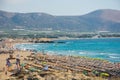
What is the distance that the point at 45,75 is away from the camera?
2056cm

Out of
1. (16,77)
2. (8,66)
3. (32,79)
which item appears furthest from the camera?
(8,66)

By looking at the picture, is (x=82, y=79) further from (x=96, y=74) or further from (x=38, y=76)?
(x=96, y=74)

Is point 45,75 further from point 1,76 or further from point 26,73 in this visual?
point 1,76

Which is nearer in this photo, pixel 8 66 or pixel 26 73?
pixel 26 73

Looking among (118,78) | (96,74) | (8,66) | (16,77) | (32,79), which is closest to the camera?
(32,79)

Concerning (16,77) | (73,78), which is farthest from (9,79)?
(73,78)

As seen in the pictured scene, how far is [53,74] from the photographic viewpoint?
20.5 m

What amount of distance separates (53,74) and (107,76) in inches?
181

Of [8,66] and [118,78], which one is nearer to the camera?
[118,78]

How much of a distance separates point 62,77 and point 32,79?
197 centimetres

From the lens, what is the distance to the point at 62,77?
1962 cm

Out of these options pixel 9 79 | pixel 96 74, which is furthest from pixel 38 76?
pixel 96 74

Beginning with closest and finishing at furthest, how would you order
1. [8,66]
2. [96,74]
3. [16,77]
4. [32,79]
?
[32,79] → [16,77] → [96,74] → [8,66]

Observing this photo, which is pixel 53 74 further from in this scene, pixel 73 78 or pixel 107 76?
pixel 107 76
